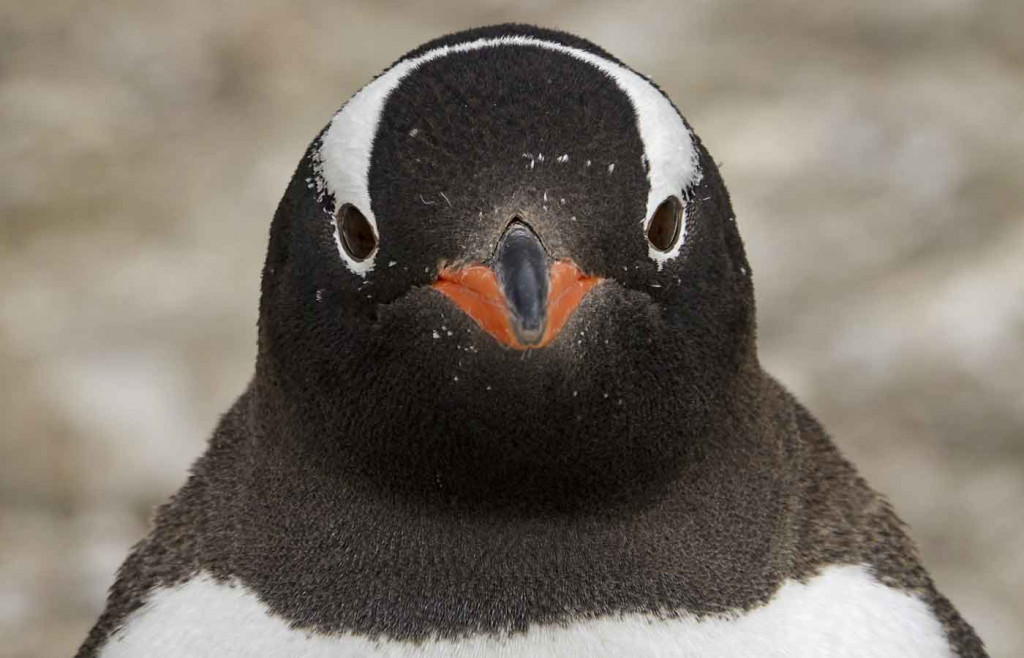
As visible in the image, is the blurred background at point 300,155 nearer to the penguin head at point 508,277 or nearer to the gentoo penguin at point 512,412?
the gentoo penguin at point 512,412

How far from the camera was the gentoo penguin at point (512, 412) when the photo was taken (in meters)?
2.35

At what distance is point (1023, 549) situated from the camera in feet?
17.9

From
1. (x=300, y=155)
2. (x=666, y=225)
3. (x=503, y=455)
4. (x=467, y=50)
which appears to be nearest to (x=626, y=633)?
(x=503, y=455)

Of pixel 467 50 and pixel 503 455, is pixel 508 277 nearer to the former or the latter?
pixel 503 455

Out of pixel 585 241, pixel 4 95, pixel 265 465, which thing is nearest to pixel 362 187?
pixel 585 241

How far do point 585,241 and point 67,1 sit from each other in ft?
19.4

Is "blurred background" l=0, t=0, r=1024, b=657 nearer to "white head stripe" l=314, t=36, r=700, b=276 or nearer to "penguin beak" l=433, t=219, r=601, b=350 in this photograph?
"white head stripe" l=314, t=36, r=700, b=276

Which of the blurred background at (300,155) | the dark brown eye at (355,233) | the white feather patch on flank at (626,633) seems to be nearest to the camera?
the dark brown eye at (355,233)

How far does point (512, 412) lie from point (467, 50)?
571mm

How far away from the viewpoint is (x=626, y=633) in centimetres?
256

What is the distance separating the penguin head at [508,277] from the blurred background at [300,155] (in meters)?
3.10

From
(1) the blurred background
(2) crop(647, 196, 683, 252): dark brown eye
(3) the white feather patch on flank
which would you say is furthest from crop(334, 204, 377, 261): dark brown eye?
(1) the blurred background

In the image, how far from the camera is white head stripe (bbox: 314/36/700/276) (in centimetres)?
244

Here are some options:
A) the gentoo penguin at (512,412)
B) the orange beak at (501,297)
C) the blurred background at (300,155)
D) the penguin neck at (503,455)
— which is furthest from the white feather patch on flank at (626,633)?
the blurred background at (300,155)
